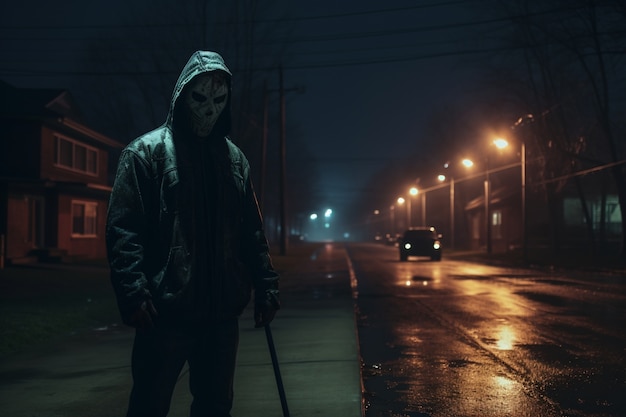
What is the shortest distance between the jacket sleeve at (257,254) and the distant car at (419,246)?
138 feet

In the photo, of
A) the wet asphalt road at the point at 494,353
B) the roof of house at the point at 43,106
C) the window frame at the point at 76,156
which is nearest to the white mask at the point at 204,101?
the wet asphalt road at the point at 494,353

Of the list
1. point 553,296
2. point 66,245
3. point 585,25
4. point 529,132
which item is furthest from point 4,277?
point 529,132

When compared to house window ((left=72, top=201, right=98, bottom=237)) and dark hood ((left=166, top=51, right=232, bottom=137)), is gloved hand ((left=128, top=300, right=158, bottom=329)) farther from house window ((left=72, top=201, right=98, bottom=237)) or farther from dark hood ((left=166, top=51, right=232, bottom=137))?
house window ((left=72, top=201, right=98, bottom=237))

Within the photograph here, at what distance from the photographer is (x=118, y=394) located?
26.4ft

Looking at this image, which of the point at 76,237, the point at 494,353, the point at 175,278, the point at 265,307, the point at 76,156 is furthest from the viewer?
the point at 76,237

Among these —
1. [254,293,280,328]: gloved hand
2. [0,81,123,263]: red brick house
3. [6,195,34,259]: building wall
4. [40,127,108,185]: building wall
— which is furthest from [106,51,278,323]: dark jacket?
[40,127,108,185]: building wall

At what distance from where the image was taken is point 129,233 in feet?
12.2

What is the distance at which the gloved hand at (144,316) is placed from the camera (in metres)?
3.60

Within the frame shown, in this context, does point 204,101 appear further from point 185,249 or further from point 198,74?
point 185,249

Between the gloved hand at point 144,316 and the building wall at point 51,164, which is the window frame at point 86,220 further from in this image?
the gloved hand at point 144,316

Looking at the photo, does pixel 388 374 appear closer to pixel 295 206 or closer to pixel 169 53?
pixel 169 53

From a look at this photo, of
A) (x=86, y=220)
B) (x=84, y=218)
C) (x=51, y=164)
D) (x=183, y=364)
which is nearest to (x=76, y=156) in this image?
(x=84, y=218)

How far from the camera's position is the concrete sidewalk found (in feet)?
23.9

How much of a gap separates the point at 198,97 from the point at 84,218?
3826 centimetres
